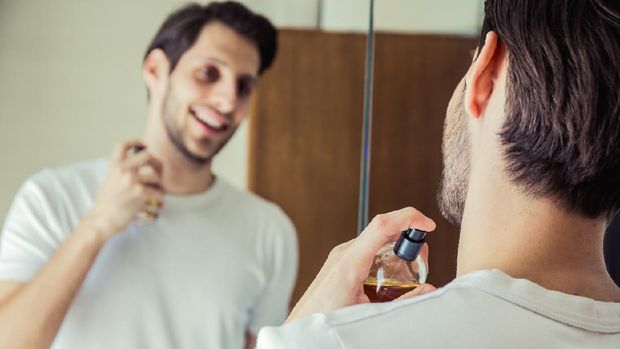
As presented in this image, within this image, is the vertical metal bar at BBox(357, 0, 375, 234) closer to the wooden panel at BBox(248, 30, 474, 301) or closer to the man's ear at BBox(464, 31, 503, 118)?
the wooden panel at BBox(248, 30, 474, 301)

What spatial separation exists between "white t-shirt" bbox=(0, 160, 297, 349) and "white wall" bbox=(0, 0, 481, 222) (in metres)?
0.04

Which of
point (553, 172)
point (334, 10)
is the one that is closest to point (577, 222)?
point (553, 172)

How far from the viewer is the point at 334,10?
136cm

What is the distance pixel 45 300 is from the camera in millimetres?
1002

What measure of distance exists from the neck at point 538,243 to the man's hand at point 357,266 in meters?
0.07

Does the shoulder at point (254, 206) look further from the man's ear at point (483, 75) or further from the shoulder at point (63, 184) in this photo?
the man's ear at point (483, 75)

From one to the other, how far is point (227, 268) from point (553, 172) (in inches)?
29.3

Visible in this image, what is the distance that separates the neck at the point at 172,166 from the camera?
1174 mm

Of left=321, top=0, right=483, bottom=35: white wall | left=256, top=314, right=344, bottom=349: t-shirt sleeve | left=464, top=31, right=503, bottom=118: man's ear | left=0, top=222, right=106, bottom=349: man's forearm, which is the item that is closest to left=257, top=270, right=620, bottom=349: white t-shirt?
left=256, top=314, right=344, bottom=349: t-shirt sleeve

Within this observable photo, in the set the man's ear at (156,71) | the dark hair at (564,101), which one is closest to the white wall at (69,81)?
the man's ear at (156,71)

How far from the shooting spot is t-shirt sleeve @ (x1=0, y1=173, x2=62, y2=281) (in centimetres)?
105

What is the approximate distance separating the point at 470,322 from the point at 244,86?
856 millimetres

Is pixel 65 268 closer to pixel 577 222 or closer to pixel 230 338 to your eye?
pixel 230 338

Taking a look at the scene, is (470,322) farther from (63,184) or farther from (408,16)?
(408,16)
